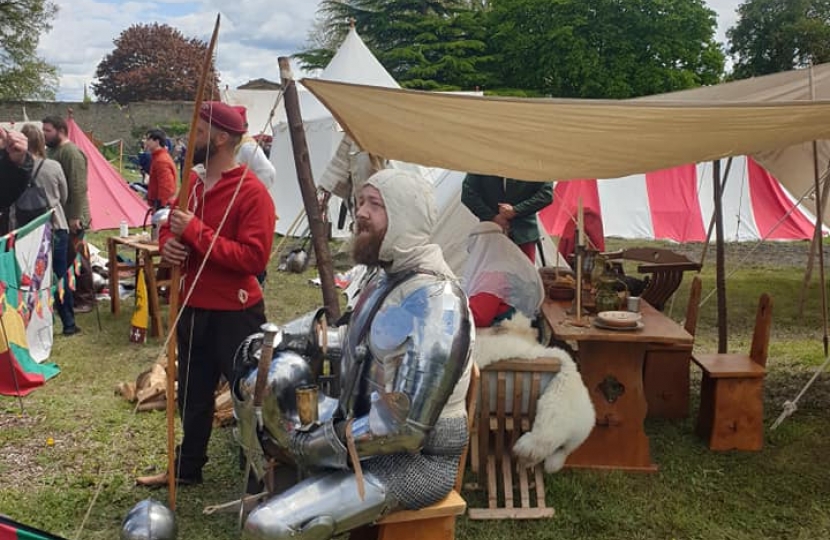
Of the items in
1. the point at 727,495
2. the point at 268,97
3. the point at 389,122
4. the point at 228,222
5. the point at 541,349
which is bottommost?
the point at 727,495

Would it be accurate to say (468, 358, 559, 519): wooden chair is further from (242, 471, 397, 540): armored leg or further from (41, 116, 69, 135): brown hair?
(41, 116, 69, 135): brown hair

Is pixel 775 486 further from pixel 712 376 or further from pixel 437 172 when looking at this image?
pixel 437 172

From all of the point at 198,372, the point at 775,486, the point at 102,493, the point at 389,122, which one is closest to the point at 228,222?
the point at 198,372

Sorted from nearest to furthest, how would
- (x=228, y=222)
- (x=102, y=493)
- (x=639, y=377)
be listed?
(x=228, y=222), (x=102, y=493), (x=639, y=377)

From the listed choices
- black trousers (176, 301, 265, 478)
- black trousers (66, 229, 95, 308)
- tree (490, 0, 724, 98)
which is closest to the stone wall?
tree (490, 0, 724, 98)

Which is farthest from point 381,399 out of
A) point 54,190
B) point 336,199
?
point 336,199

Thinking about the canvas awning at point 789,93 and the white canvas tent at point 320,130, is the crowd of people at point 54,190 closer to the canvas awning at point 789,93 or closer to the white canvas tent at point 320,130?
the white canvas tent at point 320,130

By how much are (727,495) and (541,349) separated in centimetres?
101

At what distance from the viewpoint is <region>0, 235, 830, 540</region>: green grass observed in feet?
9.23

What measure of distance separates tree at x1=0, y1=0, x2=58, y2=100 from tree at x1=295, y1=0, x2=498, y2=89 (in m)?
14.3

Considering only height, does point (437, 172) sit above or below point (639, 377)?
above

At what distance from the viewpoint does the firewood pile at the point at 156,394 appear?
3672 millimetres

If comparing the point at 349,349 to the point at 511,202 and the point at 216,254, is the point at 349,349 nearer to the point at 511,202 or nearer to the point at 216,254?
the point at 216,254

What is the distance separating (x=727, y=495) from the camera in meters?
3.10
